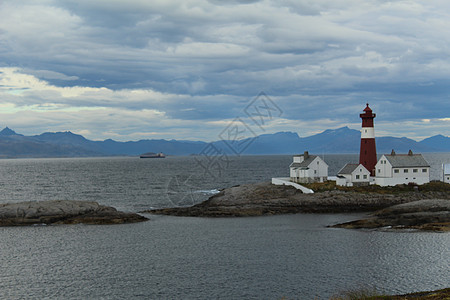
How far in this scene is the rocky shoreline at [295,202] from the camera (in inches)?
2354

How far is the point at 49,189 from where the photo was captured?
3976 inches

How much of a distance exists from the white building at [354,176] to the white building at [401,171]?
7.86 feet

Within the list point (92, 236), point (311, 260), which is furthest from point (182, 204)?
point (311, 260)

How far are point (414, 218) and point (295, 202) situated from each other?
1938 centimetres

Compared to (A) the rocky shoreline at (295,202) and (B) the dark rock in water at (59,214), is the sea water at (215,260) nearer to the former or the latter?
(B) the dark rock in water at (59,214)

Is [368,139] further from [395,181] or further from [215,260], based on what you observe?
[215,260]

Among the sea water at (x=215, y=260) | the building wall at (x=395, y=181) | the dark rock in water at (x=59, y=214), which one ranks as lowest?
the sea water at (x=215, y=260)

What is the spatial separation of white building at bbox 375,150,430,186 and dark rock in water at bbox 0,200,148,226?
42990 mm

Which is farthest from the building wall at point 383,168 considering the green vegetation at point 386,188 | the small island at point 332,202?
the small island at point 332,202

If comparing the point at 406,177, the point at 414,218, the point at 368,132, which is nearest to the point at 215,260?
the point at 414,218

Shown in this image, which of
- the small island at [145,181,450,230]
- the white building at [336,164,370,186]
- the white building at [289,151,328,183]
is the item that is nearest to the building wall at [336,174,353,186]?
the white building at [336,164,370,186]

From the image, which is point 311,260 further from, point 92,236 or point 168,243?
point 92,236

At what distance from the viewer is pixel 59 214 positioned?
54.4 metres

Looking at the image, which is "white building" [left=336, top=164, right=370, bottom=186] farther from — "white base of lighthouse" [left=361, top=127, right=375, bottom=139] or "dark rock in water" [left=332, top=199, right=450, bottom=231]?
"dark rock in water" [left=332, top=199, right=450, bottom=231]
